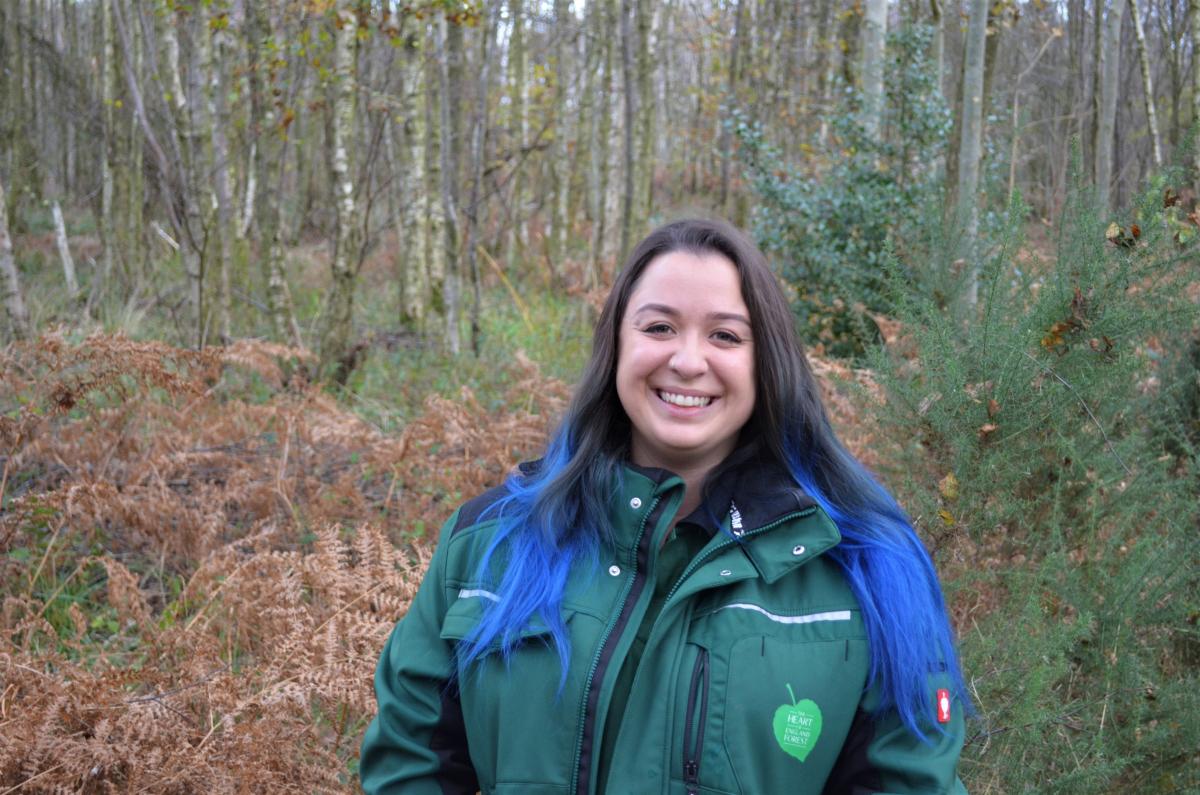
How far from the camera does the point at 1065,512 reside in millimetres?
3564

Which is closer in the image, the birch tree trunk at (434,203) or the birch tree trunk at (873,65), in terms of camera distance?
the birch tree trunk at (873,65)

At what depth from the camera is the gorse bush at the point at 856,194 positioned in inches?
372

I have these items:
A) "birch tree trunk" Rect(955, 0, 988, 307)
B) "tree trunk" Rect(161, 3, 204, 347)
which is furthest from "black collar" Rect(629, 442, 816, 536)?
"tree trunk" Rect(161, 3, 204, 347)

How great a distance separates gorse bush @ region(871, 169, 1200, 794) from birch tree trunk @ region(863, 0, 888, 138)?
266 inches

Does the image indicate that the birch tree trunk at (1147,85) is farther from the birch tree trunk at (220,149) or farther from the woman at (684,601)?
the birch tree trunk at (220,149)

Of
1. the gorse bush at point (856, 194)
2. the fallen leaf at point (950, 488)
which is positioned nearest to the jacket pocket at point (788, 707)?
the fallen leaf at point (950, 488)

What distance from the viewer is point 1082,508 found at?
3.53 m

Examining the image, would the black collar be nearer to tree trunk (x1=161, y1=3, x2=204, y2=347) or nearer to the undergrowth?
the undergrowth

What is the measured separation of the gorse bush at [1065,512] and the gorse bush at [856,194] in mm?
5759

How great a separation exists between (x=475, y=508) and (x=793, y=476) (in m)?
0.66

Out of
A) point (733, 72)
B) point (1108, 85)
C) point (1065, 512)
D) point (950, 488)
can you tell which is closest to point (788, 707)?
point (950, 488)

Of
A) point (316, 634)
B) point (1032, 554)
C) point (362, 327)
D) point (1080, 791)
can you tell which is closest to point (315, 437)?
point (316, 634)

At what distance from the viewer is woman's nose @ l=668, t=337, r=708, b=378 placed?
2.03 metres

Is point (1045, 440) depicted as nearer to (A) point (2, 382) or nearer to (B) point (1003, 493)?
(B) point (1003, 493)
